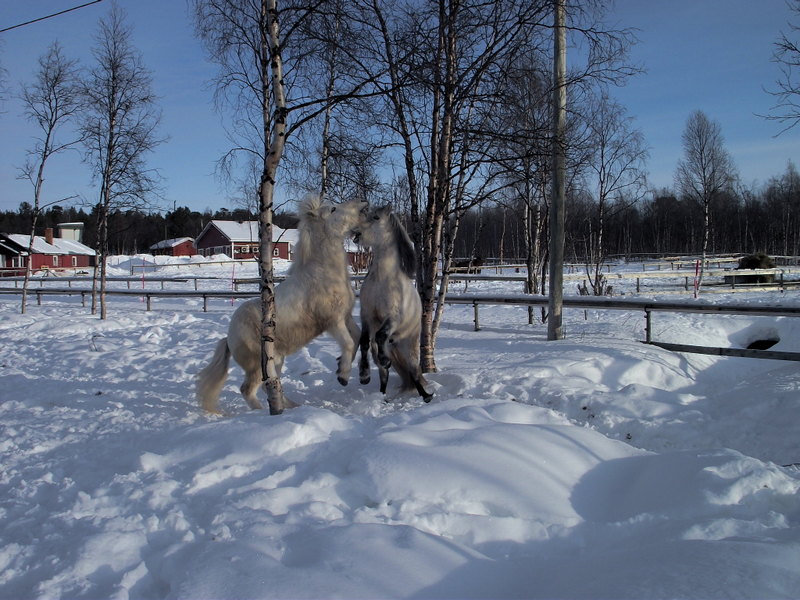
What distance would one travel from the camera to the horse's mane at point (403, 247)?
5.90 meters

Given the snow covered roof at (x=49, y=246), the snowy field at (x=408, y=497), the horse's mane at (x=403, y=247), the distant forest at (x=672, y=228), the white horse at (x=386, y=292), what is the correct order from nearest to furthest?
the snowy field at (x=408, y=497), the white horse at (x=386, y=292), the horse's mane at (x=403, y=247), the snow covered roof at (x=49, y=246), the distant forest at (x=672, y=228)

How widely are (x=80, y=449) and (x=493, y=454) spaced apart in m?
3.39

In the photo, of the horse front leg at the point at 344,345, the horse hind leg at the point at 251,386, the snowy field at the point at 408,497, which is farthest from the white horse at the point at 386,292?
the horse hind leg at the point at 251,386

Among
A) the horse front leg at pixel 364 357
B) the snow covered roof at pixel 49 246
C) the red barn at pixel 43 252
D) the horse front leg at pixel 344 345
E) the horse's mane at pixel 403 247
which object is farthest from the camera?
the snow covered roof at pixel 49 246

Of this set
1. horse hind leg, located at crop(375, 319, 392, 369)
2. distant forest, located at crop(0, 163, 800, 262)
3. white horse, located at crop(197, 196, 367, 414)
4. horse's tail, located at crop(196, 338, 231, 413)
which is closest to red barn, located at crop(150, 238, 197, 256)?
distant forest, located at crop(0, 163, 800, 262)

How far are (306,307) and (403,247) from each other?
129cm

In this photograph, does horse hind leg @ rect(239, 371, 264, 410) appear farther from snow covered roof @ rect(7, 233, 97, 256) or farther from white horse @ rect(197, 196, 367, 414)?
snow covered roof @ rect(7, 233, 97, 256)

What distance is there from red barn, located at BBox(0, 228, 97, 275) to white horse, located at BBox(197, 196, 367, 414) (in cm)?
4525

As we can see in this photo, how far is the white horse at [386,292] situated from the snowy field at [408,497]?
0.66 meters

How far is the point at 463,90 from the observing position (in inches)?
279

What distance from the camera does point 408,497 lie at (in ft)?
10.2

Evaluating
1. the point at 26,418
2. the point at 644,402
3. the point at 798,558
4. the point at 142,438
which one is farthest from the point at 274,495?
the point at 644,402

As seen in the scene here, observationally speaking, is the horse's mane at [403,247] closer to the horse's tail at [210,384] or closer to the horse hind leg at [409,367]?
the horse hind leg at [409,367]

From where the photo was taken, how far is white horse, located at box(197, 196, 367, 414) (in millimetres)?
5562
